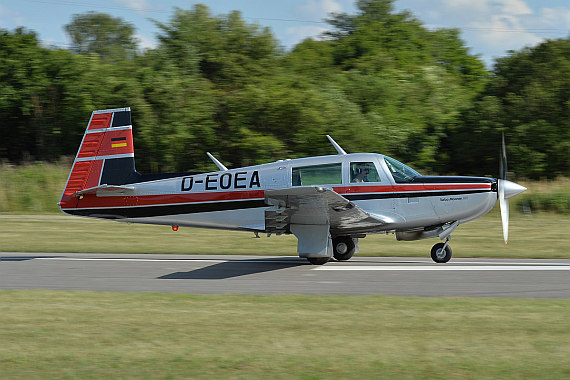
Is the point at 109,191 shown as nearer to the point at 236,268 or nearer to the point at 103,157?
the point at 103,157

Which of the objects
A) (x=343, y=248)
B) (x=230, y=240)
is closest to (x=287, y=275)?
(x=343, y=248)

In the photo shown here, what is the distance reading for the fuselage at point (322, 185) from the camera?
1136cm

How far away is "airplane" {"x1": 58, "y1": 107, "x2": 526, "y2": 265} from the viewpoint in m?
11.3

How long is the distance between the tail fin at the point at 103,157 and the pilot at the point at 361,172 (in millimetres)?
4386

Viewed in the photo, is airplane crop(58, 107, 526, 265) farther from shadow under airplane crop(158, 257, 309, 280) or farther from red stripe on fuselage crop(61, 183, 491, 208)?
shadow under airplane crop(158, 257, 309, 280)

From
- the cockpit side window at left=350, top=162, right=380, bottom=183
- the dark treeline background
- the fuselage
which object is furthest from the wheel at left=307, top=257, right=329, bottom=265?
the dark treeline background

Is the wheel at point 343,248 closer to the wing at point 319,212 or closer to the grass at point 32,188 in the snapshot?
the wing at point 319,212

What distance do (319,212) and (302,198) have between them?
704 millimetres

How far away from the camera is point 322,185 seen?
37.7ft

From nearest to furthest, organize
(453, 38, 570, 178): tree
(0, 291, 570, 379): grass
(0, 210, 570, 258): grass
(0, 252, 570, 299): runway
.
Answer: (0, 291, 570, 379): grass → (0, 252, 570, 299): runway → (0, 210, 570, 258): grass → (453, 38, 570, 178): tree

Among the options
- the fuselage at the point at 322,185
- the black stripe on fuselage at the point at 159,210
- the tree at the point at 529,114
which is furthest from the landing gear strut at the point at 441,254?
the tree at the point at 529,114

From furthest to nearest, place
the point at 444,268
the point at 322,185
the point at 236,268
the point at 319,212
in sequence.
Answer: the point at 322,185, the point at 236,268, the point at 444,268, the point at 319,212

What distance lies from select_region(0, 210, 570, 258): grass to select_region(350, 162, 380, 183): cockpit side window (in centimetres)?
239

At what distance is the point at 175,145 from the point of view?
28.6 metres
